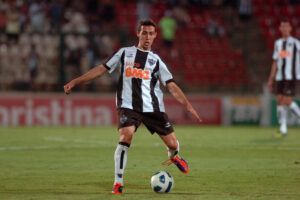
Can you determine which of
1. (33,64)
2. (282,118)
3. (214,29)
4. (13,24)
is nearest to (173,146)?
(282,118)

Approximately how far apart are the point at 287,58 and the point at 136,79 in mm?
7972

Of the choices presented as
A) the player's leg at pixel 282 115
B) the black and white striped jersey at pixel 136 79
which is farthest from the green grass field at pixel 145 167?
the black and white striped jersey at pixel 136 79

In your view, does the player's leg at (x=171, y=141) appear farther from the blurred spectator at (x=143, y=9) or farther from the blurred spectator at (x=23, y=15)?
the blurred spectator at (x=143, y=9)

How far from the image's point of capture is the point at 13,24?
60.8 feet

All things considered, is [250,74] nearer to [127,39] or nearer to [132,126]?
[127,39]

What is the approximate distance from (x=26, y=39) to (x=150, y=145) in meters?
7.44

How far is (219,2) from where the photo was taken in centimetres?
2452

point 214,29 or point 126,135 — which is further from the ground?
point 214,29

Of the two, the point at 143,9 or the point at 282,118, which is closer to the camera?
the point at 282,118

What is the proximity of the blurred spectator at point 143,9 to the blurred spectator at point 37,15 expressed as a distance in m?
4.02

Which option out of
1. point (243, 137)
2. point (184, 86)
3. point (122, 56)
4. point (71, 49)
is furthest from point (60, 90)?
point (122, 56)

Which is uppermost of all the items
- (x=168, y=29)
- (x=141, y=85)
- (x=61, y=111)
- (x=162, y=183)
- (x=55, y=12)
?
(x=55, y=12)

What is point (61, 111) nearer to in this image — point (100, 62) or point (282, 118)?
point (100, 62)

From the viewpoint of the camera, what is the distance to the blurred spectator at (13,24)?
58.9 ft
